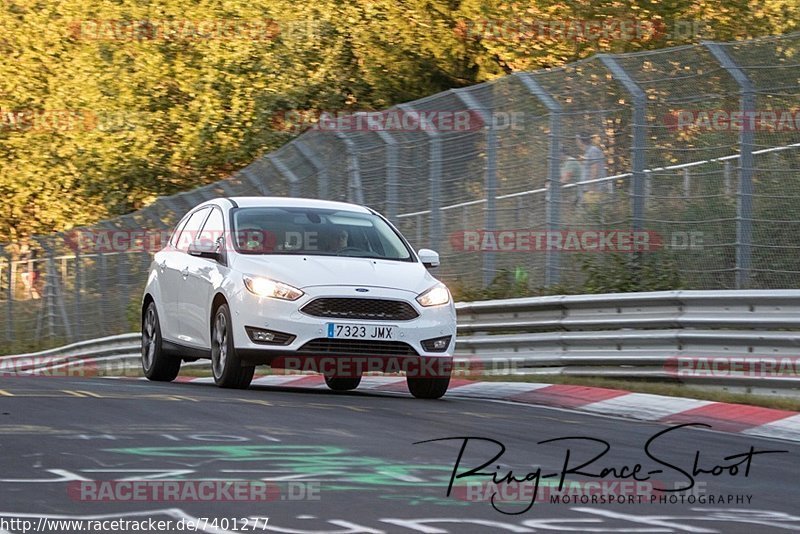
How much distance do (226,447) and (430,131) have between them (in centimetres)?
987

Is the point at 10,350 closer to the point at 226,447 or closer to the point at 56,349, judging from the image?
Result: the point at 56,349

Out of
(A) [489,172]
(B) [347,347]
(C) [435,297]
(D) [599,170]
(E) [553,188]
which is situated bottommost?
(B) [347,347]

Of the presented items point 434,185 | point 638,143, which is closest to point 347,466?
point 638,143

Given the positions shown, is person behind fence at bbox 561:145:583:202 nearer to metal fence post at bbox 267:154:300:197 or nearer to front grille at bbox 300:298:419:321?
front grille at bbox 300:298:419:321

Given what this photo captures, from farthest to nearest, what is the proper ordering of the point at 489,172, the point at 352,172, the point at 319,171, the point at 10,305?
1. the point at 10,305
2. the point at 319,171
3. the point at 352,172
4. the point at 489,172

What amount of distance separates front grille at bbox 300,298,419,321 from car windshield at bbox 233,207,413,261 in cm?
81

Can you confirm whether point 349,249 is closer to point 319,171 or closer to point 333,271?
point 333,271

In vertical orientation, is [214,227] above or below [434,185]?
below

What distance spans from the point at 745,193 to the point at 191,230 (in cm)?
495

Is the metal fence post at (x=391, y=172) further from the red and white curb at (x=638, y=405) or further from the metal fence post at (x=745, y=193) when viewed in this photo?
the metal fence post at (x=745, y=193)

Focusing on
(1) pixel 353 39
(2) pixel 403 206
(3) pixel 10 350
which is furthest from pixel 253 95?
(2) pixel 403 206

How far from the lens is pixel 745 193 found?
1354cm

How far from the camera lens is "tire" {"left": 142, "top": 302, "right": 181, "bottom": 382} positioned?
49.2 feet

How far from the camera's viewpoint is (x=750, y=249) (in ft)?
44.2
